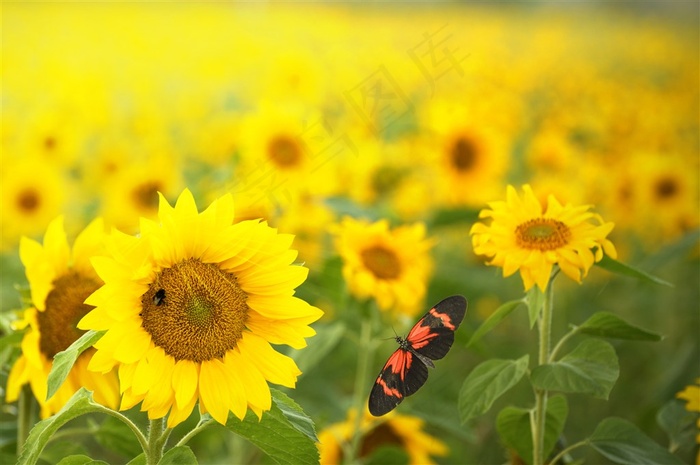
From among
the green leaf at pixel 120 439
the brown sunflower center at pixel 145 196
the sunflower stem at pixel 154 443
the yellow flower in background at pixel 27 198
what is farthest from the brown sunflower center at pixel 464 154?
the sunflower stem at pixel 154 443

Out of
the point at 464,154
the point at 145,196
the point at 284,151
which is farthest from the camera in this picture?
the point at 464,154

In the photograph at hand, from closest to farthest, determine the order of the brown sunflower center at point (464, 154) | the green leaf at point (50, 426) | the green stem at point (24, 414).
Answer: the green leaf at point (50, 426) → the green stem at point (24, 414) → the brown sunflower center at point (464, 154)

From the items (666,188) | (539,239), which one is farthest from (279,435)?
(666,188)

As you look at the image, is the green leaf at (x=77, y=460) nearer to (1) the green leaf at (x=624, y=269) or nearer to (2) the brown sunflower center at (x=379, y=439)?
(1) the green leaf at (x=624, y=269)

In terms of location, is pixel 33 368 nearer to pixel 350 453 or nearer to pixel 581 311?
pixel 350 453

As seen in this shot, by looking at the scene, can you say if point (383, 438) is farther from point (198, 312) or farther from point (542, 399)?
point (198, 312)

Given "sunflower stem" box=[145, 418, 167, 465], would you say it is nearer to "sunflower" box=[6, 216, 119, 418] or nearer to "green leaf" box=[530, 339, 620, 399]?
"sunflower" box=[6, 216, 119, 418]
